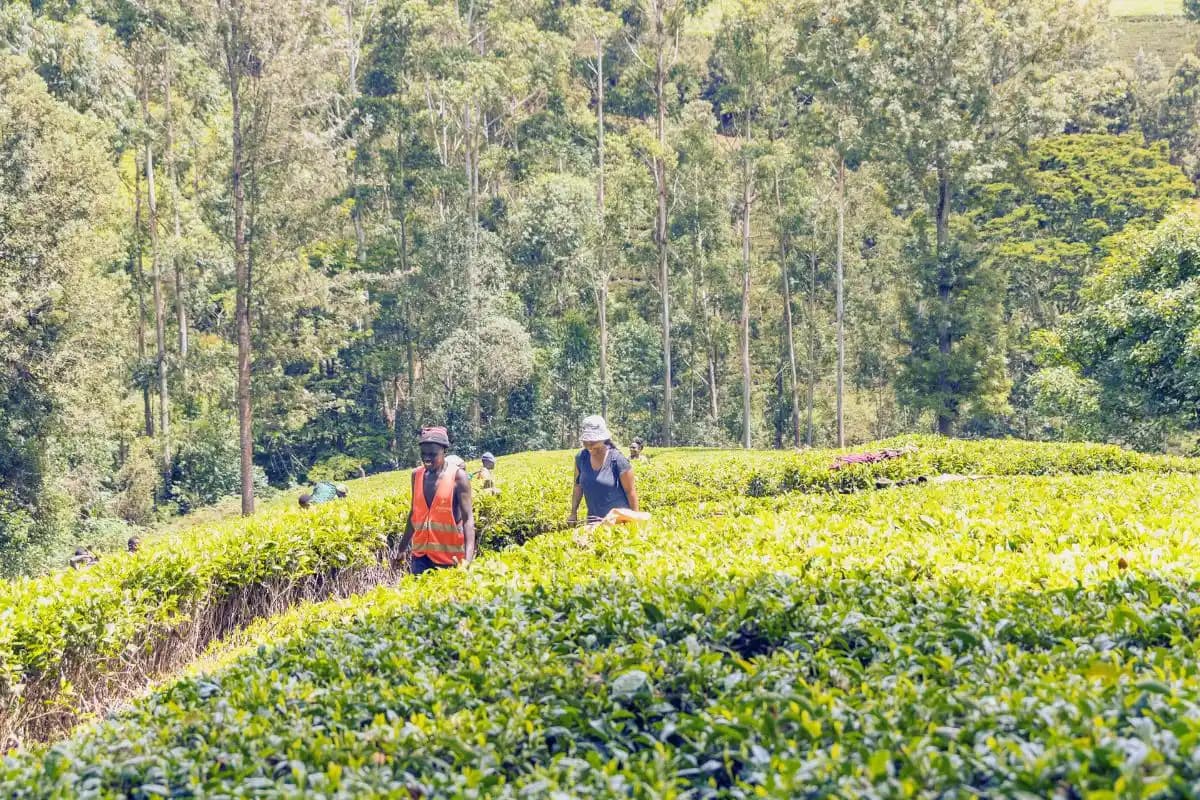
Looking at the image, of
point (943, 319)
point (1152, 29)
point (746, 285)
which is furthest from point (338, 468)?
point (1152, 29)

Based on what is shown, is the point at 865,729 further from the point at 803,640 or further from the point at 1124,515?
the point at 1124,515

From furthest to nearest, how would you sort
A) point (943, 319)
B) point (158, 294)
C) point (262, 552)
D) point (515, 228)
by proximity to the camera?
1. point (515, 228)
2. point (158, 294)
3. point (943, 319)
4. point (262, 552)

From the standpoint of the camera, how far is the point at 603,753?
12.3 ft

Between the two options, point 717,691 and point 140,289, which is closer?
point 717,691

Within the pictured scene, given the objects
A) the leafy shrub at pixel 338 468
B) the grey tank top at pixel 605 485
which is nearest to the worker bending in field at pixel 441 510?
the grey tank top at pixel 605 485

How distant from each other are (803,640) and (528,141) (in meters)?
49.7

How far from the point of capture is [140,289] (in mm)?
40750

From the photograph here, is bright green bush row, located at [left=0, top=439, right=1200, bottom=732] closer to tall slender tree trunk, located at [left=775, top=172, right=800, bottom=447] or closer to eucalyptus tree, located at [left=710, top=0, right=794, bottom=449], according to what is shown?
eucalyptus tree, located at [left=710, top=0, right=794, bottom=449]

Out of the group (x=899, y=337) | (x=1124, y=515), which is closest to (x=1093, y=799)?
(x=1124, y=515)

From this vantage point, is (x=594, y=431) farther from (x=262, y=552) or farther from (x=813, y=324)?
(x=813, y=324)

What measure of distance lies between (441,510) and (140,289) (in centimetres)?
3738

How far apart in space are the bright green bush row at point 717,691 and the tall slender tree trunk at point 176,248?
37.4 metres

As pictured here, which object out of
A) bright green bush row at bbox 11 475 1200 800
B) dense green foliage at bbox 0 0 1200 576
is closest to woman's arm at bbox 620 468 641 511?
bright green bush row at bbox 11 475 1200 800

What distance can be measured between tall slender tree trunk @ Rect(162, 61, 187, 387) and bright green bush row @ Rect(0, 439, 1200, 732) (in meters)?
29.6
